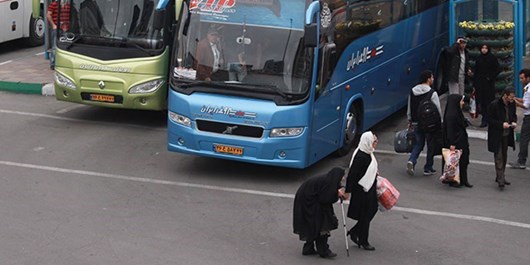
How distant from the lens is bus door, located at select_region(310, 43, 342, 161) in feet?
46.3

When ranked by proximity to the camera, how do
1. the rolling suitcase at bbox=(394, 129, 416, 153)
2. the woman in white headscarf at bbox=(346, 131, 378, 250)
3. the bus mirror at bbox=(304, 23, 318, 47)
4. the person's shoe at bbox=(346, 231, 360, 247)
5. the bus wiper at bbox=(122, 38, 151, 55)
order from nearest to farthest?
1. the woman in white headscarf at bbox=(346, 131, 378, 250)
2. the person's shoe at bbox=(346, 231, 360, 247)
3. the bus mirror at bbox=(304, 23, 318, 47)
4. the rolling suitcase at bbox=(394, 129, 416, 153)
5. the bus wiper at bbox=(122, 38, 151, 55)

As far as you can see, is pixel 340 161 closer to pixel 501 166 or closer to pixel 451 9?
pixel 501 166

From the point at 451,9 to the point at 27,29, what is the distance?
37.6 feet

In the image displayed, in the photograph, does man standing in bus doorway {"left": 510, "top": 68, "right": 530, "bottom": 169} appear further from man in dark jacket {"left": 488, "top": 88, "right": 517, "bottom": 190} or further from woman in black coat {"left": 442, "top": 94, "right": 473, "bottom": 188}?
woman in black coat {"left": 442, "top": 94, "right": 473, "bottom": 188}

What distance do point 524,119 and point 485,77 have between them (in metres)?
2.58

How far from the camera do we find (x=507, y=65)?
720 inches

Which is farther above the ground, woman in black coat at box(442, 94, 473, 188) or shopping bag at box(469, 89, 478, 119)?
woman in black coat at box(442, 94, 473, 188)

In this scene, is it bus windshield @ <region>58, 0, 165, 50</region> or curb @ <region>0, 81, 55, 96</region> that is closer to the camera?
bus windshield @ <region>58, 0, 165, 50</region>

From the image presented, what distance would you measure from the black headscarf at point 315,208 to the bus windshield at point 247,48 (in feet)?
10.2

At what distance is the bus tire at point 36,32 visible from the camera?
25469 millimetres

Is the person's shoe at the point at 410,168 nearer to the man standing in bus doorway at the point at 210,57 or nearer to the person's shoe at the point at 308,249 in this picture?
the man standing in bus doorway at the point at 210,57

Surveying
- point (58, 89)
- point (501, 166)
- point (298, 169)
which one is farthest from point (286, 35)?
point (58, 89)

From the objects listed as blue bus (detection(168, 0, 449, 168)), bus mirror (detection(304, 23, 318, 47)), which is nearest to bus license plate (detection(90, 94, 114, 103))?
blue bus (detection(168, 0, 449, 168))

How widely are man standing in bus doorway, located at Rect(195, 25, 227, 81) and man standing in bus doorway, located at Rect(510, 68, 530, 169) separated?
430 cm
